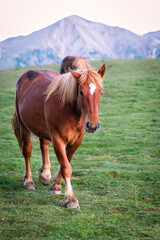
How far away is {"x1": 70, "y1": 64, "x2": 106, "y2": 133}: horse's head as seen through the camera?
476 centimetres

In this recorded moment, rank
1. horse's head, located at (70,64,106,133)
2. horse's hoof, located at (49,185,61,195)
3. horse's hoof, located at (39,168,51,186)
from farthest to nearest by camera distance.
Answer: horse's hoof, located at (39,168,51,186) < horse's hoof, located at (49,185,61,195) < horse's head, located at (70,64,106,133)

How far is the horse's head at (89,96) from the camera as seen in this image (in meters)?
4.76

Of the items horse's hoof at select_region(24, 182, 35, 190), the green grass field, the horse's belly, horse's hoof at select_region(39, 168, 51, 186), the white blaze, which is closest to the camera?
the green grass field

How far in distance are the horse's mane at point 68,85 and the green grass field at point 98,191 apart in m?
1.88

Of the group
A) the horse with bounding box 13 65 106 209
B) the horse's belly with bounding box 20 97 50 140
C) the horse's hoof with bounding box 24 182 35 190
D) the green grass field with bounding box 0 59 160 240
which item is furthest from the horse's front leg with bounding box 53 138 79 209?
the horse's hoof with bounding box 24 182 35 190

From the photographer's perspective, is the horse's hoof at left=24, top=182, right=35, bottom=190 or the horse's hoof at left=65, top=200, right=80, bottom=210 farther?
the horse's hoof at left=24, top=182, right=35, bottom=190

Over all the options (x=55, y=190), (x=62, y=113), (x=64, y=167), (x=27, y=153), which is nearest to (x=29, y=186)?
(x=55, y=190)

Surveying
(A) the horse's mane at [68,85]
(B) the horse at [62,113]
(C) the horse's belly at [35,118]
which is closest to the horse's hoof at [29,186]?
(B) the horse at [62,113]

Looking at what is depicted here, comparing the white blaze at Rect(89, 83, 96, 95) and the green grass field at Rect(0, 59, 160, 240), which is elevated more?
the white blaze at Rect(89, 83, 96, 95)

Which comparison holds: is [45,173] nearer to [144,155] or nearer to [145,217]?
[145,217]

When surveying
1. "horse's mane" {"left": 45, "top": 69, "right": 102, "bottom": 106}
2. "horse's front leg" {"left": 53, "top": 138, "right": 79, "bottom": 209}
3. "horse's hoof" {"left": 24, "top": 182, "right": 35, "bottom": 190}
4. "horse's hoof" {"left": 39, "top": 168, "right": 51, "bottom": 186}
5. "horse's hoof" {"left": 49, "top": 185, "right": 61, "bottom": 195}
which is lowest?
"horse's hoof" {"left": 39, "top": 168, "right": 51, "bottom": 186}

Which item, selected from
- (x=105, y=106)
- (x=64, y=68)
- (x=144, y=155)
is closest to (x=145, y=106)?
(x=105, y=106)

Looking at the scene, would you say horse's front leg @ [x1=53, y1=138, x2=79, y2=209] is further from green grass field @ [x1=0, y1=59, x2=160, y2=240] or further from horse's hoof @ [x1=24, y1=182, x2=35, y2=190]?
horse's hoof @ [x1=24, y1=182, x2=35, y2=190]

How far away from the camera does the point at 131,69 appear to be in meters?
38.8
